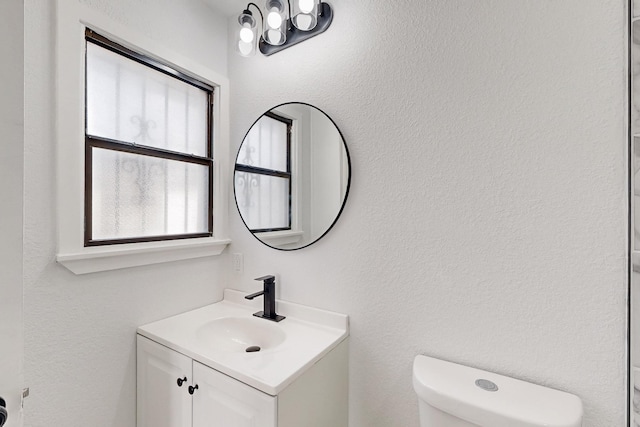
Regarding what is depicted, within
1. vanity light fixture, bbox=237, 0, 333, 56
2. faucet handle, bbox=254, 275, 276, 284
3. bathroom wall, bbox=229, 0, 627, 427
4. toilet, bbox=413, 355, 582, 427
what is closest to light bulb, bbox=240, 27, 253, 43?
vanity light fixture, bbox=237, 0, 333, 56

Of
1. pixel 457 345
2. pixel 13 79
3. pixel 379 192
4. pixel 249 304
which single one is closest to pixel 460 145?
pixel 379 192

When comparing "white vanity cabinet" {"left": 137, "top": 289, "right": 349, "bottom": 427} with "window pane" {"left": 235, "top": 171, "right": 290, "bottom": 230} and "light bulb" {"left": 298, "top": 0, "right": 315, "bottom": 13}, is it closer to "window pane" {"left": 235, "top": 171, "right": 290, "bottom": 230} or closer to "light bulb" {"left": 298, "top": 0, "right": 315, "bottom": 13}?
"window pane" {"left": 235, "top": 171, "right": 290, "bottom": 230}

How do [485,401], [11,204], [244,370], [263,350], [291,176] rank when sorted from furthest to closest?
[291,176]
[263,350]
[244,370]
[485,401]
[11,204]

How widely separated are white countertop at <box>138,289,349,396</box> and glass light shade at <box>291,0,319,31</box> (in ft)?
4.17

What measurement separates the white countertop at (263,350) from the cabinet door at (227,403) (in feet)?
0.10

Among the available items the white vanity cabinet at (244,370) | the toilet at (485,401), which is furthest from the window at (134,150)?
the toilet at (485,401)

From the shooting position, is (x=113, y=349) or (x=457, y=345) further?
(x=113, y=349)

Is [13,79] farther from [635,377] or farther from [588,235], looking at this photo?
[635,377]

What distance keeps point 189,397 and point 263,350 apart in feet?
1.00

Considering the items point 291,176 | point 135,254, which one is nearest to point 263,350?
point 135,254

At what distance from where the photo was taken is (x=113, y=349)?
3.97 ft

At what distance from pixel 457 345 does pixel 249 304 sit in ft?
3.34

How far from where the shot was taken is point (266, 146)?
4.97 ft

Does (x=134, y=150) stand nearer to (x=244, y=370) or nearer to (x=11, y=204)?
(x=11, y=204)
